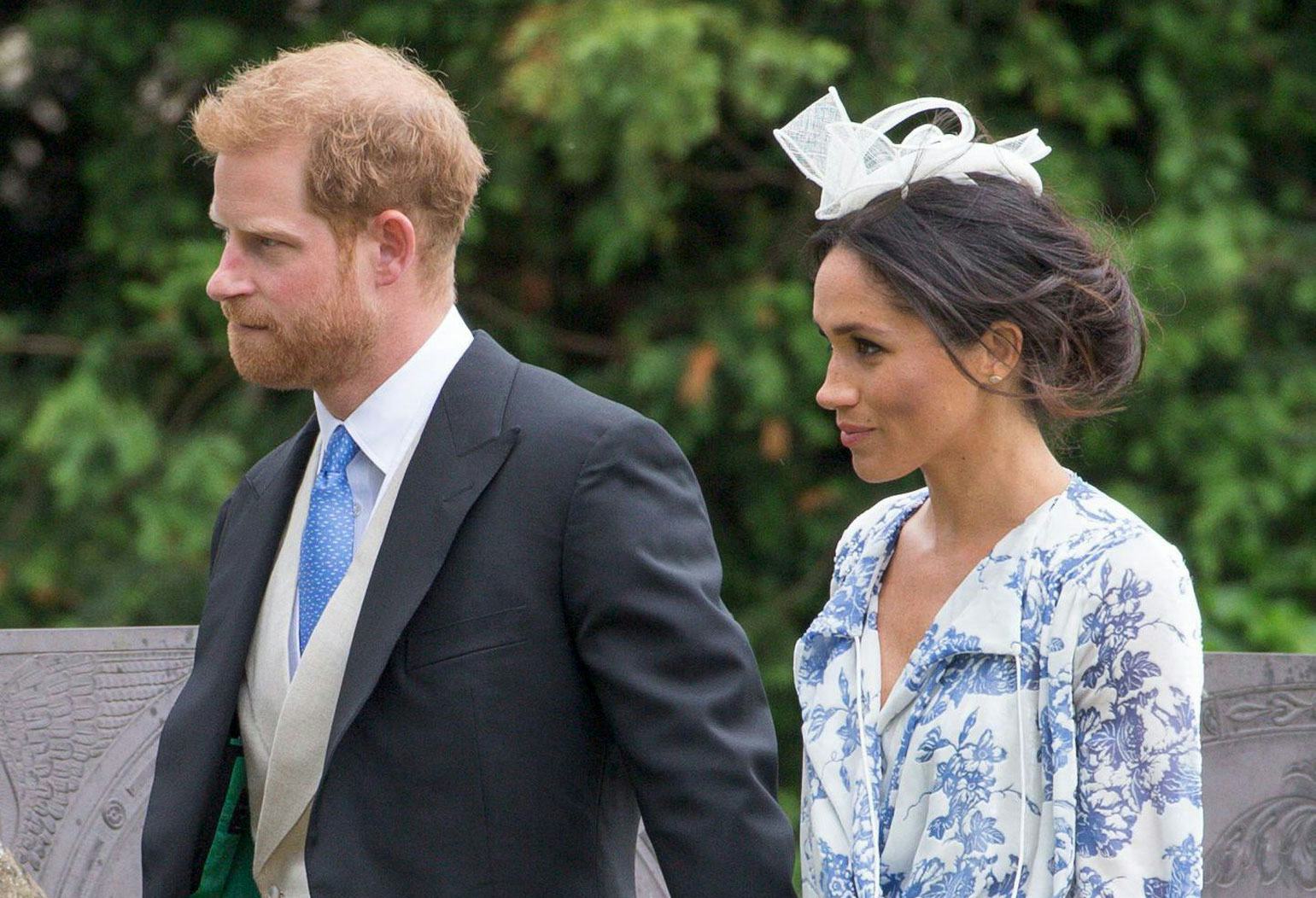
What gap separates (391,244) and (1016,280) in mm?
735

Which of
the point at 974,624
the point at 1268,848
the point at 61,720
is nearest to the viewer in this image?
the point at 974,624

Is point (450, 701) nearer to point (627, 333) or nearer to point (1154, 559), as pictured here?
point (1154, 559)

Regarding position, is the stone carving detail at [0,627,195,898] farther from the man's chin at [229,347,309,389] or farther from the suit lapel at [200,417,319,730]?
the man's chin at [229,347,309,389]

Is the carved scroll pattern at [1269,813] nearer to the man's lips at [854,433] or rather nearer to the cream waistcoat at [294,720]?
the man's lips at [854,433]

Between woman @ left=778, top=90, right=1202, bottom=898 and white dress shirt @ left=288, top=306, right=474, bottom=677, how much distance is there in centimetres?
48

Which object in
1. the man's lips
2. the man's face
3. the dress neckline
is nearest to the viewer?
the dress neckline

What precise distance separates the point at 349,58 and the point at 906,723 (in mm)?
1051

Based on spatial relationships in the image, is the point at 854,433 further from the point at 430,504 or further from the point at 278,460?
the point at 278,460

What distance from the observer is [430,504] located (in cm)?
201

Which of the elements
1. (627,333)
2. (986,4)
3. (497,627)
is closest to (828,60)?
(986,4)

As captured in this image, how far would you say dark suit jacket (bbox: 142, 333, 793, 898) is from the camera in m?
1.91

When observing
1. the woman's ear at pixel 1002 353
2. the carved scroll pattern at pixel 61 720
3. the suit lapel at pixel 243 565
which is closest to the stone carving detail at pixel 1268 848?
the woman's ear at pixel 1002 353

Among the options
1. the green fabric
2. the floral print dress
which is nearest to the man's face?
the green fabric

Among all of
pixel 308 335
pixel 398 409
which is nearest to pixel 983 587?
pixel 398 409
